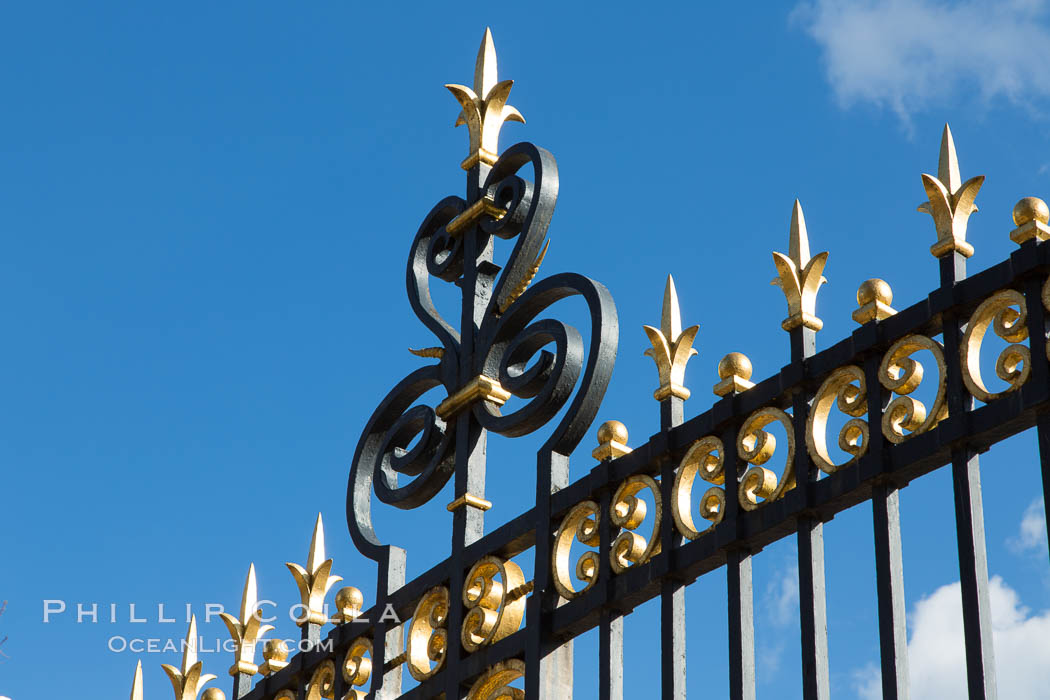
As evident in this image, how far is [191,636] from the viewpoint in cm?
677

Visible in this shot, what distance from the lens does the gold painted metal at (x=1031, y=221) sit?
410cm

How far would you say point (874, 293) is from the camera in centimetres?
440

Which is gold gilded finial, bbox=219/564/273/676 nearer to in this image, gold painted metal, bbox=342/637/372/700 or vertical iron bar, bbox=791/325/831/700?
gold painted metal, bbox=342/637/372/700

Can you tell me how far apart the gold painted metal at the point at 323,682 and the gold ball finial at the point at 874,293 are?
7.84ft

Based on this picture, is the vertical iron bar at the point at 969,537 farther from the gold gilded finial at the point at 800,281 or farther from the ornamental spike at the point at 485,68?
the ornamental spike at the point at 485,68

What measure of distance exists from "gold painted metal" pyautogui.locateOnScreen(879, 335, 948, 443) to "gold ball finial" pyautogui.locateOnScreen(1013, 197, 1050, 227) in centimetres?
36

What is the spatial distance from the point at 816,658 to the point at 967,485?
570 mm

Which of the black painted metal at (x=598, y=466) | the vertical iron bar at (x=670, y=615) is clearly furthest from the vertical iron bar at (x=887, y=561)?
the vertical iron bar at (x=670, y=615)

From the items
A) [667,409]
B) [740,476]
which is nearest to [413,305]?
[667,409]

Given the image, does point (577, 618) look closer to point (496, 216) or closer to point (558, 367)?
point (558, 367)

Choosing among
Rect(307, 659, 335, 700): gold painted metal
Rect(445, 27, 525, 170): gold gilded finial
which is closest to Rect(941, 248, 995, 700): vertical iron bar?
Rect(445, 27, 525, 170): gold gilded finial

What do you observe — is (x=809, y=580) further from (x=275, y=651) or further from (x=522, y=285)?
(x=275, y=651)

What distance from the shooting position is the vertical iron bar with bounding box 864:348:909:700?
4.02 m

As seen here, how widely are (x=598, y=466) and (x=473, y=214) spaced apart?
129 centimetres
